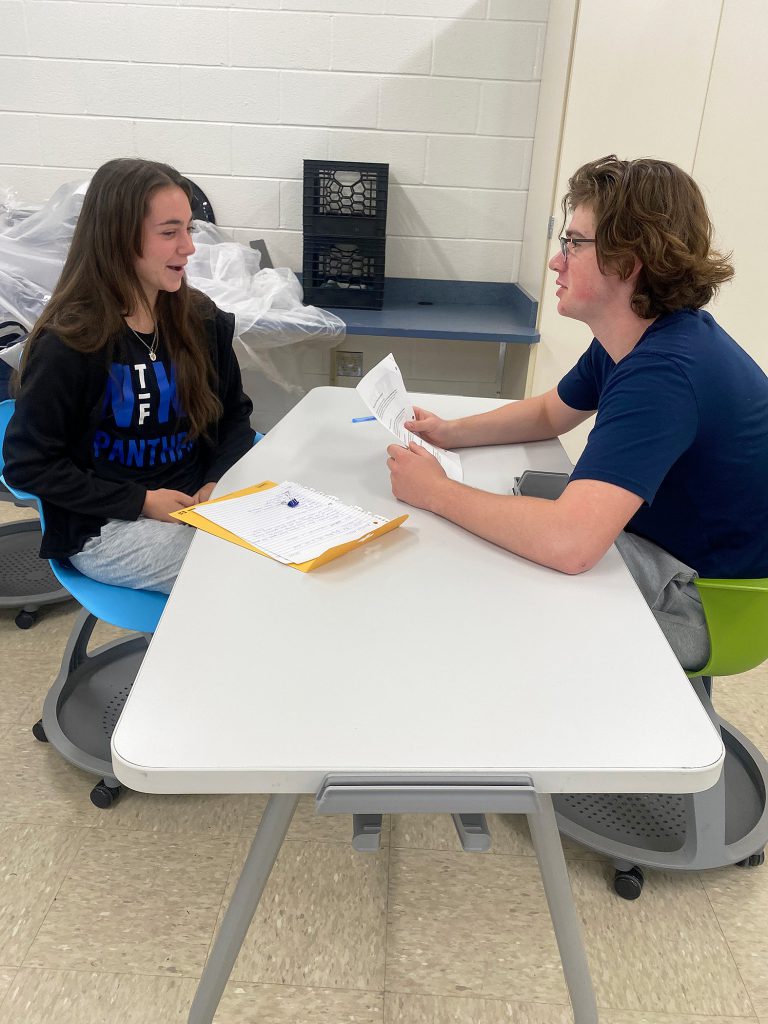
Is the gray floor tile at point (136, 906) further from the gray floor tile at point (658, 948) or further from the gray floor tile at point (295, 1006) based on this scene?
the gray floor tile at point (658, 948)

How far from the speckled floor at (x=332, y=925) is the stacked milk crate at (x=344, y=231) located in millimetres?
1916

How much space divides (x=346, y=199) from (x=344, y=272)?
0.26 m

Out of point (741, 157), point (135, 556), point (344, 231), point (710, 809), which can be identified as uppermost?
point (741, 157)

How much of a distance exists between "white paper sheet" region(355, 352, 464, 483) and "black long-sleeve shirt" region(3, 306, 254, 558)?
17.2 inches

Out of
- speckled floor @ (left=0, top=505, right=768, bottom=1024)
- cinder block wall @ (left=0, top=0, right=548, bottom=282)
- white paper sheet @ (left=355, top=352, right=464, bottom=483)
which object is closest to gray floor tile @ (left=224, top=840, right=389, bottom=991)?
speckled floor @ (left=0, top=505, right=768, bottom=1024)

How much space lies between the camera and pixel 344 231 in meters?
2.83

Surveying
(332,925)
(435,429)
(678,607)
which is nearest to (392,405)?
(435,429)

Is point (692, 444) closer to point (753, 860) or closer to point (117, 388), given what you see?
point (753, 860)

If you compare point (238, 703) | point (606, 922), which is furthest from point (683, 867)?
point (238, 703)

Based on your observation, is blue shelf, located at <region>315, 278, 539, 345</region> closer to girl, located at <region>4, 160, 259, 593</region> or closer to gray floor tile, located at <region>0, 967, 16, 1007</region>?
girl, located at <region>4, 160, 259, 593</region>

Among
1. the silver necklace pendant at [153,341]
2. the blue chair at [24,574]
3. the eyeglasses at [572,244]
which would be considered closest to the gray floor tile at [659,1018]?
the eyeglasses at [572,244]

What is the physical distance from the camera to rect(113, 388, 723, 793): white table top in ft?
2.39

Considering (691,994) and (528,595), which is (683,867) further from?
(528,595)

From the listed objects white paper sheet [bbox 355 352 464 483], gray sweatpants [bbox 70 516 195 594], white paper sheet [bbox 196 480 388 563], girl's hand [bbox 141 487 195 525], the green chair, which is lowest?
the green chair
